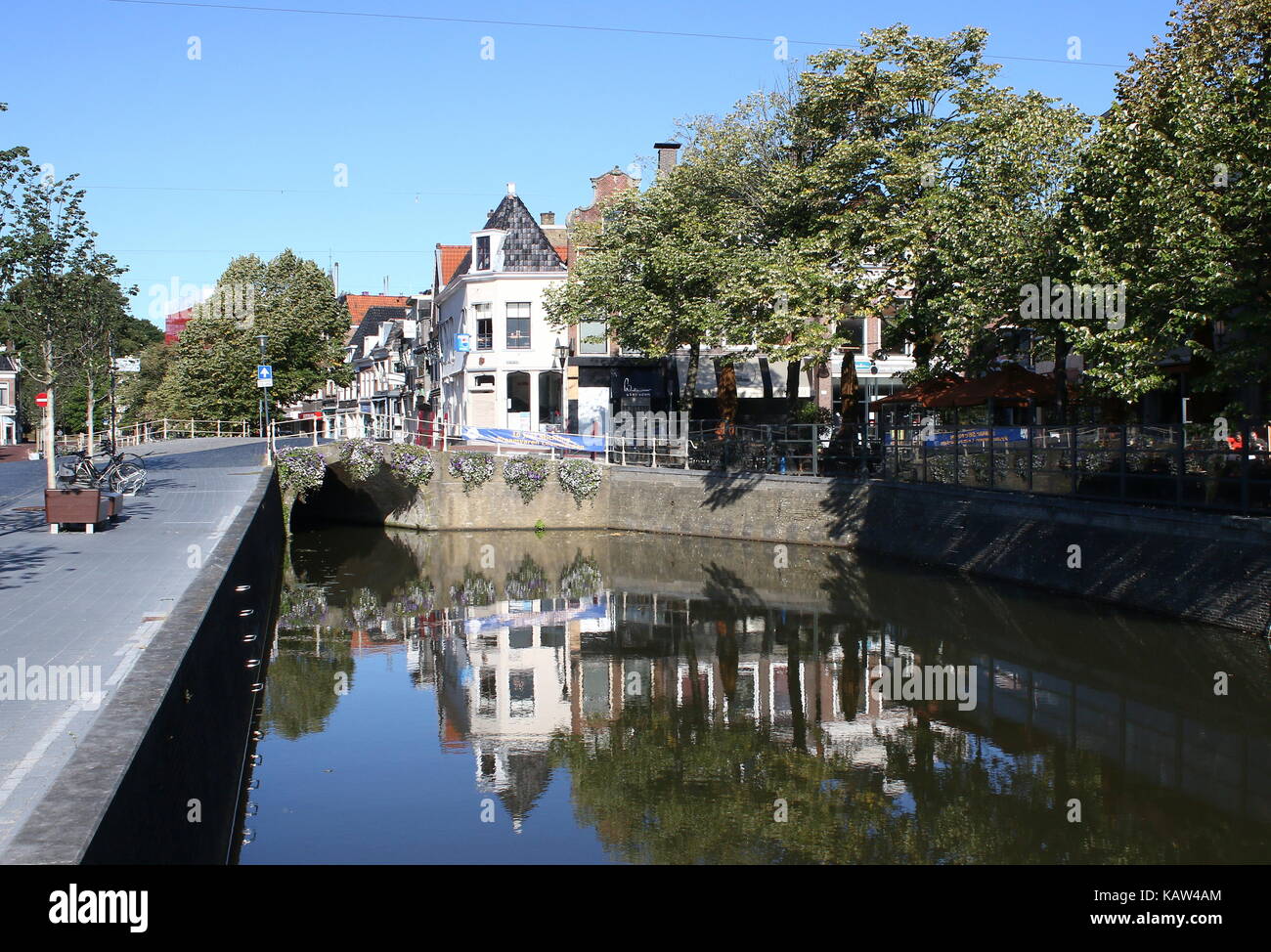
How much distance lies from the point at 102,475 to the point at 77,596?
11.1 meters

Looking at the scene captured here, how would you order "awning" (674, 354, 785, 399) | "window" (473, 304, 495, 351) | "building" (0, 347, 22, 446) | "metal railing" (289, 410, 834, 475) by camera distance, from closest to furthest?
"metal railing" (289, 410, 834, 475) → "awning" (674, 354, 785, 399) → "window" (473, 304, 495, 351) → "building" (0, 347, 22, 446)

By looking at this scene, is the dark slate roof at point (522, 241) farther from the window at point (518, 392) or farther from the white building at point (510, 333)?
the window at point (518, 392)

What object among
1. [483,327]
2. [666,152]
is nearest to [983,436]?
[666,152]

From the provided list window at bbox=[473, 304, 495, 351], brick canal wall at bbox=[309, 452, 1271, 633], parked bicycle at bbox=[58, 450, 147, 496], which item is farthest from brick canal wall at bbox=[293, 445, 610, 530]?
window at bbox=[473, 304, 495, 351]

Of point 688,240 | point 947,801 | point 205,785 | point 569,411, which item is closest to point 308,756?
point 205,785

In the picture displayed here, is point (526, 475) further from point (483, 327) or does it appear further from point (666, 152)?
point (666, 152)

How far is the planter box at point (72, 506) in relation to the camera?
19688 mm

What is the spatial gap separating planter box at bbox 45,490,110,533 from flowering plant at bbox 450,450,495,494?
18.8 metres

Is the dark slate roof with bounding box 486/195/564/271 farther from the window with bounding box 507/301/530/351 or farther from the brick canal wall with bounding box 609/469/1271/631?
the brick canal wall with bounding box 609/469/1271/631

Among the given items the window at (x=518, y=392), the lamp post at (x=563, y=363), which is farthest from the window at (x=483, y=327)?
the lamp post at (x=563, y=363)

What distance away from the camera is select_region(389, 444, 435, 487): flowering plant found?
38.3 meters

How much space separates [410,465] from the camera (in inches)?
1511

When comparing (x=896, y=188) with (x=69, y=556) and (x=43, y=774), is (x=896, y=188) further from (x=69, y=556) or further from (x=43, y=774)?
(x=43, y=774)
